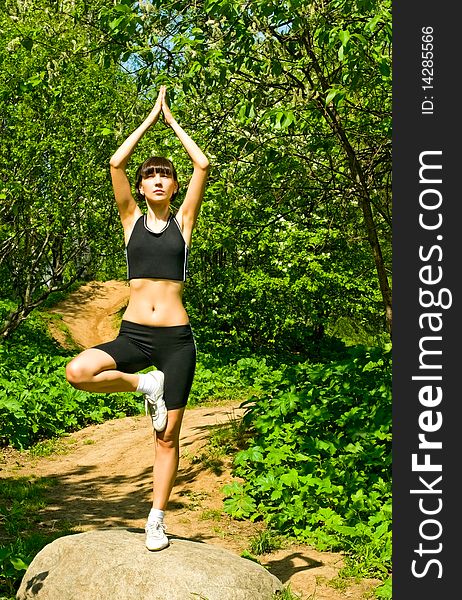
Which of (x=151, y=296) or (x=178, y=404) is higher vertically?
(x=151, y=296)

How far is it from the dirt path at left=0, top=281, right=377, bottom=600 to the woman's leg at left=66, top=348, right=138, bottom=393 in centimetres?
238

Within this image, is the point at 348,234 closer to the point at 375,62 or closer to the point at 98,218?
the point at 375,62

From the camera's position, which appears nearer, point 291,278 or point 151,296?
point 151,296

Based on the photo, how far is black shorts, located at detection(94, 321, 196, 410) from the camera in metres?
5.20

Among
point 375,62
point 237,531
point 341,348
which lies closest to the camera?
point 237,531

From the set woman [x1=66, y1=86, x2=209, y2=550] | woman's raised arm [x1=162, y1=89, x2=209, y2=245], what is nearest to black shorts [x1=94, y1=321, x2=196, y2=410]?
woman [x1=66, y1=86, x2=209, y2=550]

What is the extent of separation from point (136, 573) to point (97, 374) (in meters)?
1.41

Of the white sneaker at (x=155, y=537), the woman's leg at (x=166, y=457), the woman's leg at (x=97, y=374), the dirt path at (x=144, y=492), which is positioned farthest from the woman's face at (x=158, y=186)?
the dirt path at (x=144, y=492)

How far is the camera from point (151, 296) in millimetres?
5227

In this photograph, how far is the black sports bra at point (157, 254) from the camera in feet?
17.1

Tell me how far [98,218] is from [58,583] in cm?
1369

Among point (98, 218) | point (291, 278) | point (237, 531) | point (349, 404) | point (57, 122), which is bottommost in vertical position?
point (237, 531)

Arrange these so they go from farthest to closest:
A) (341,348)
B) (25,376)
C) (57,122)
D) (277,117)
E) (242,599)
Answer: (341,348) → (57,122) → (25,376) → (277,117) → (242,599)

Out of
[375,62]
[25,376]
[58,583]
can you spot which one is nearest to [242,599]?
[58,583]
